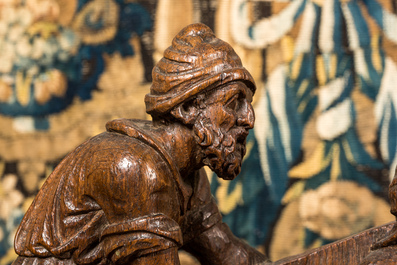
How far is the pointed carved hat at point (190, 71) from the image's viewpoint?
1.78 meters

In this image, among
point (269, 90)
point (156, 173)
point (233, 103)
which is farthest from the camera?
point (269, 90)

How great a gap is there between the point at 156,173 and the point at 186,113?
6.7 inches

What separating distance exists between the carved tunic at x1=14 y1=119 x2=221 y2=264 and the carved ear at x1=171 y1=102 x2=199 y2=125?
84 millimetres

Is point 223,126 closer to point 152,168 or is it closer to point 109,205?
point 152,168

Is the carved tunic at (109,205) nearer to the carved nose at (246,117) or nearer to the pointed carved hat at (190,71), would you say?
the pointed carved hat at (190,71)

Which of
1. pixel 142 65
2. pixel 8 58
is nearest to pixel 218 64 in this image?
pixel 142 65

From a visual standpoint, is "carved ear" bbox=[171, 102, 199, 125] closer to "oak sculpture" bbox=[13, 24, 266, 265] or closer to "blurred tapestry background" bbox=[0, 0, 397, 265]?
"oak sculpture" bbox=[13, 24, 266, 265]

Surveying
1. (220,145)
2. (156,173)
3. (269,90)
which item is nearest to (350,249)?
(220,145)

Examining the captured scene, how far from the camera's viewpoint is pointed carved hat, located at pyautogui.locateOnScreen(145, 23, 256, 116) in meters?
1.78

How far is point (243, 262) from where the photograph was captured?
2.07 m

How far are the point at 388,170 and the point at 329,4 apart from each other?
68 cm

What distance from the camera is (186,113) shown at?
181 cm

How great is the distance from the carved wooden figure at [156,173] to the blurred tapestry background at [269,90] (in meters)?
1.11

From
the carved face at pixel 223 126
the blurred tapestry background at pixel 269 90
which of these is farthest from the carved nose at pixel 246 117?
the blurred tapestry background at pixel 269 90
